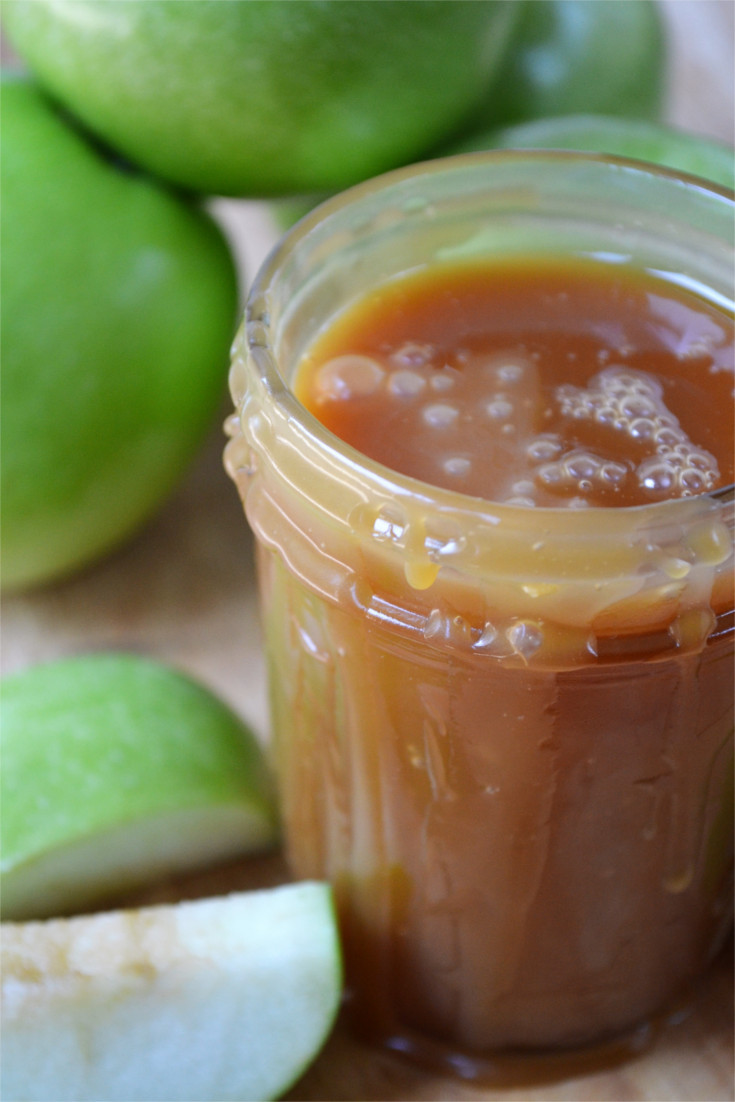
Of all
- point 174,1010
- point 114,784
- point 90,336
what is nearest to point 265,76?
point 90,336

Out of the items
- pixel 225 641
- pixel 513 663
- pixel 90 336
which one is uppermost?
pixel 513 663

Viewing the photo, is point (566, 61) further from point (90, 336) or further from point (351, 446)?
point (351, 446)

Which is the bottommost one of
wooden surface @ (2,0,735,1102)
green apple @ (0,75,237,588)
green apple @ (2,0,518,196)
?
wooden surface @ (2,0,735,1102)

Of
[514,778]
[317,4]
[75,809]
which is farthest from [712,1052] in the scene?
[317,4]

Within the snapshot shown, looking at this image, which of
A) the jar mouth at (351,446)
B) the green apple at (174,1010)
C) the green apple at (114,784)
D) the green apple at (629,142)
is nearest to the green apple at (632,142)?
the green apple at (629,142)

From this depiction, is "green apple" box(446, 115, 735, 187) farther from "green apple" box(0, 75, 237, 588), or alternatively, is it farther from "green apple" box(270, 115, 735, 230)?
"green apple" box(0, 75, 237, 588)

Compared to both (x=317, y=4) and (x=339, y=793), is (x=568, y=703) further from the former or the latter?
(x=317, y=4)

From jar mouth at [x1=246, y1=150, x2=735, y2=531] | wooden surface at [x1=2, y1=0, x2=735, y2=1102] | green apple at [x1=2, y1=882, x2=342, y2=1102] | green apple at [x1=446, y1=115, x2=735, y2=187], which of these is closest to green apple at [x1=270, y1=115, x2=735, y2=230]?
green apple at [x1=446, y1=115, x2=735, y2=187]

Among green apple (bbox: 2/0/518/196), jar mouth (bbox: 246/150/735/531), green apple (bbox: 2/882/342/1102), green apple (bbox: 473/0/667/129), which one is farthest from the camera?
green apple (bbox: 473/0/667/129)
